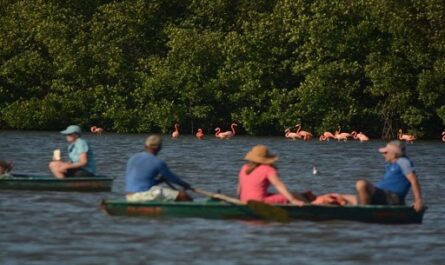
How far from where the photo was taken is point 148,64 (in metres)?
75.9

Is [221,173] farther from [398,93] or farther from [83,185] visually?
[398,93]

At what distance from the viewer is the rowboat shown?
2883 centimetres

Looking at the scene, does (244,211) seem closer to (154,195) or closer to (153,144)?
(154,195)

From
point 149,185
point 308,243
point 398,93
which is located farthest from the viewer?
point 398,93

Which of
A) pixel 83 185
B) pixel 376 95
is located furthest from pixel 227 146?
pixel 83 185

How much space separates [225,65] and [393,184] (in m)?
50.5

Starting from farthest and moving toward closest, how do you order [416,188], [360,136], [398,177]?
[360,136] < [398,177] < [416,188]

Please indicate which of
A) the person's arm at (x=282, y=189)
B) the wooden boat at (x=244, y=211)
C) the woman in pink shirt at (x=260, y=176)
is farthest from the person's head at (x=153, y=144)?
the person's arm at (x=282, y=189)

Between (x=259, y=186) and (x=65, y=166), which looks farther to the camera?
(x=65, y=166)

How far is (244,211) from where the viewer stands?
23.1 m

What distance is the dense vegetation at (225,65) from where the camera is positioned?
69.4 metres

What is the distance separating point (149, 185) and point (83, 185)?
17.2 ft

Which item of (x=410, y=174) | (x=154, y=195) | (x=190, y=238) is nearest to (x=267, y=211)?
(x=190, y=238)

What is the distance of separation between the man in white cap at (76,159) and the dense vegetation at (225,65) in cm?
4046
